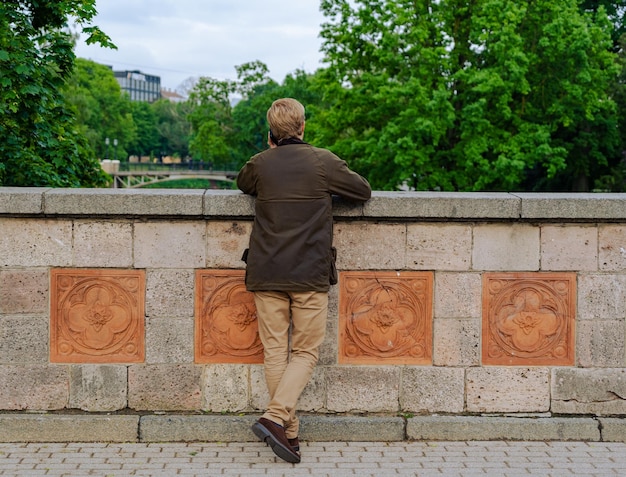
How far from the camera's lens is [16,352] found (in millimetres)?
5598

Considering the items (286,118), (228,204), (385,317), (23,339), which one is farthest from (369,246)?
(23,339)

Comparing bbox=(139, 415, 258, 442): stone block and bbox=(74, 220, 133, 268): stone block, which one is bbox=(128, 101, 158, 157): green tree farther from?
bbox=(139, 415, 258, 442): stone block

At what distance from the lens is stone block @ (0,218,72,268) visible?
220 inches

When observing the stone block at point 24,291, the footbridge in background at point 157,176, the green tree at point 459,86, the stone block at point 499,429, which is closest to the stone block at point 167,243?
the stone block at point 24,291

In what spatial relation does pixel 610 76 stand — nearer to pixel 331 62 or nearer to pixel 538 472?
pixel 331 62

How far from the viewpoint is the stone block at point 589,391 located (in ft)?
18.9

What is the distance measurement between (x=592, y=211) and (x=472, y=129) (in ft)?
70.9

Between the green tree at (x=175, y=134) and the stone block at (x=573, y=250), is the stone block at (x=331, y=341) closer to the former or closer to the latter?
the stone block at (x=573, y=250)

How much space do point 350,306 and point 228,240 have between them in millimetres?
892

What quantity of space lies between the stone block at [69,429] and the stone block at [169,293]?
71 centimetres

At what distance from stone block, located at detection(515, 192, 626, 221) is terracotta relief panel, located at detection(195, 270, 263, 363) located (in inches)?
73.5

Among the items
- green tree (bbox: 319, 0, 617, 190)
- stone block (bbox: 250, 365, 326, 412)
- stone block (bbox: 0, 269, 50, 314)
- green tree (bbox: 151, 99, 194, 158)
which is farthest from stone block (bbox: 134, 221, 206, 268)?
green tree (bbox: 151, 99, 194, 158)

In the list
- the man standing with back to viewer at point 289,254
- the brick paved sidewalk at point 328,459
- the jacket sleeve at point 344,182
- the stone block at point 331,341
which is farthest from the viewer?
the stone block at point 331,341

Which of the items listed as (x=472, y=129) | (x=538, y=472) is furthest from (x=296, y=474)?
(x=472, y=129)
